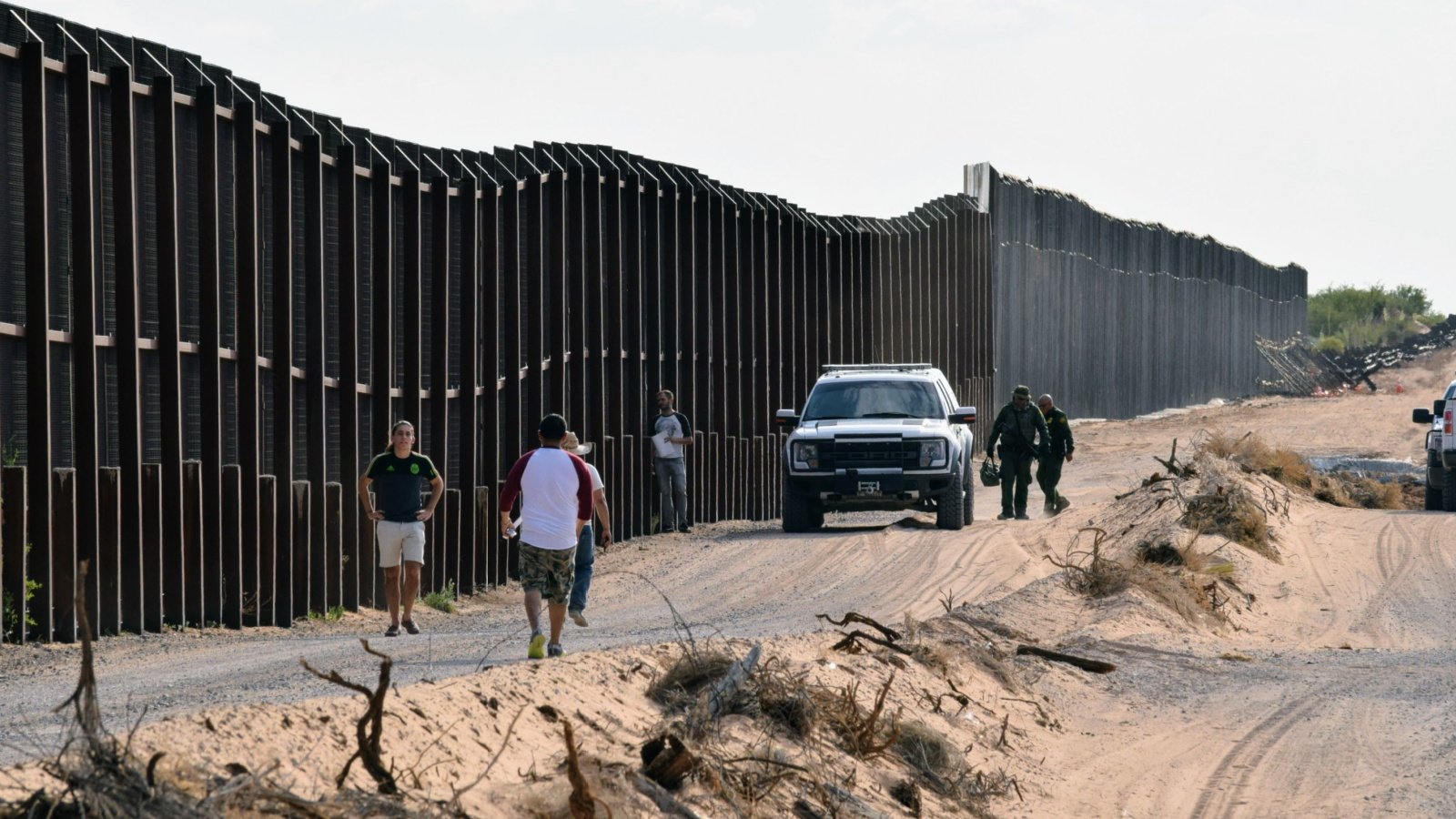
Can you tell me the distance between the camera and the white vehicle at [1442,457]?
89.0 ft

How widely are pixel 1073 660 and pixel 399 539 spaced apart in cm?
512

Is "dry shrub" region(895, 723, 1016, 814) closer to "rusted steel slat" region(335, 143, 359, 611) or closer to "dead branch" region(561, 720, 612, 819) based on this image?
"dead branch" region(561, 720, 612, 819)

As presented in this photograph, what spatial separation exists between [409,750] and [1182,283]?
57.9 metres

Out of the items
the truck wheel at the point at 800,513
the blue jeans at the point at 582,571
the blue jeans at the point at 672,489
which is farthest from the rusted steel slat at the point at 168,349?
the blue jeans at the point at 672,489

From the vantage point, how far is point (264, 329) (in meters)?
16.4

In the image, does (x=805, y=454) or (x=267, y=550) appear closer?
(x=267, y=550)

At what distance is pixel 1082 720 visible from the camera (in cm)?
1309

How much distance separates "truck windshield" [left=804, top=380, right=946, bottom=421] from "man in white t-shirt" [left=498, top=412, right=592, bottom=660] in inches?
482

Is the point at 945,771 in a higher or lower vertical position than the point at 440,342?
lower

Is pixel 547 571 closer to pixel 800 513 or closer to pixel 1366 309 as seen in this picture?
pixel 800 513

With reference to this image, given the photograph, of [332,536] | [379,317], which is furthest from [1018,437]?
[332,536]

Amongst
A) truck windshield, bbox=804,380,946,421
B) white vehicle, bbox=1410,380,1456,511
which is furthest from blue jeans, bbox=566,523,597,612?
white vehicle, bbox=1410,380,1456,511

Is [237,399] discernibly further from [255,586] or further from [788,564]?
[788,564]

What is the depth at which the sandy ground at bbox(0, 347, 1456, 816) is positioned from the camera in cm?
805
